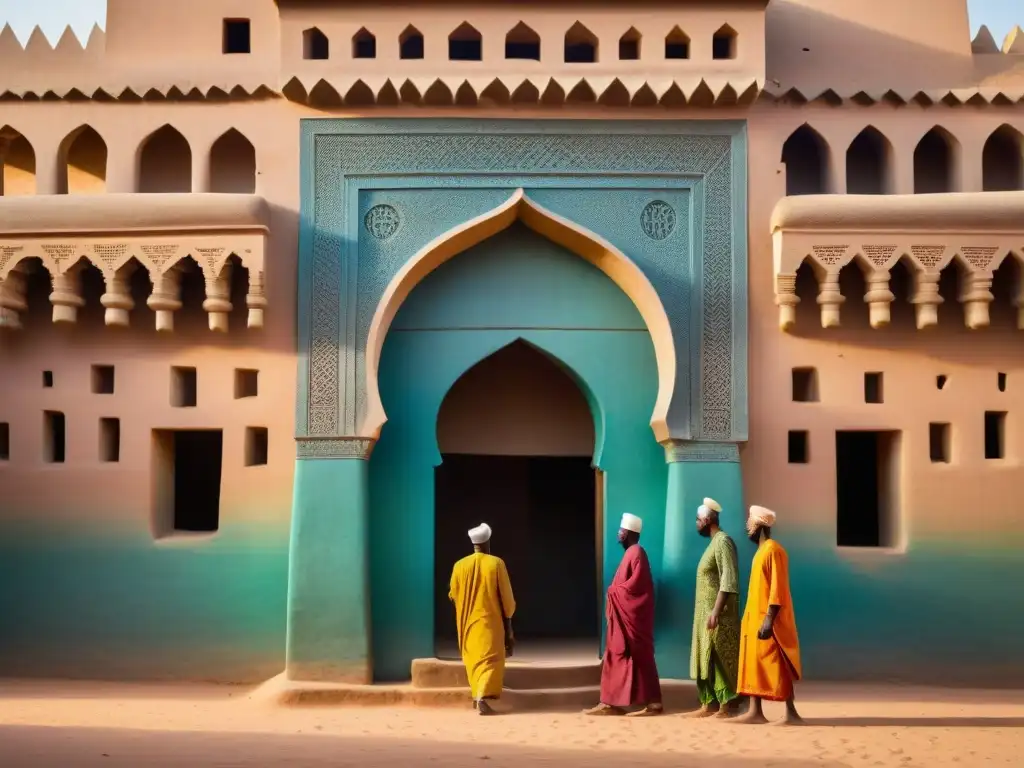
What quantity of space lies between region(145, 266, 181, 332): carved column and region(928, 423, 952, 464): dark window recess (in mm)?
5176

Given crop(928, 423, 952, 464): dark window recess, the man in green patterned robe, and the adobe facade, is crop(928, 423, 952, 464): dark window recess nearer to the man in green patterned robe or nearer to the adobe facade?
the adobe facade

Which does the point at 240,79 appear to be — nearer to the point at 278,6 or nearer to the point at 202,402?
the point at 278,6

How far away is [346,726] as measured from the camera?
260 inches

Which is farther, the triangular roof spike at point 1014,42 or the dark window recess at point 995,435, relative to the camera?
the triangular roof spike at point 1014,42

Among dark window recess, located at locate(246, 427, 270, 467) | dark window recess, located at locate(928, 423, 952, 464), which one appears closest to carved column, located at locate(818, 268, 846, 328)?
dark window recess, located at locate(928, 423, 952, 464)

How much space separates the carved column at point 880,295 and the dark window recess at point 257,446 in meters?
4.14

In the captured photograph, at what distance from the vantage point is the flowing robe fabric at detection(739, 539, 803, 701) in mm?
6438

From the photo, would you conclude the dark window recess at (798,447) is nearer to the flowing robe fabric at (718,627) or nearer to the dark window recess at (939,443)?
the dark window recess at (939,443)

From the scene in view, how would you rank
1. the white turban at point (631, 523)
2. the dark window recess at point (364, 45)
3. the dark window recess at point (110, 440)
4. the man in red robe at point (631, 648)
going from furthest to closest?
the dark window recess at point (364, 45), the dark window recess at point (110, 440), the white turban at point (631, 523), the man in red robe at point (631, 648)

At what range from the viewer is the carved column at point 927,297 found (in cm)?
783

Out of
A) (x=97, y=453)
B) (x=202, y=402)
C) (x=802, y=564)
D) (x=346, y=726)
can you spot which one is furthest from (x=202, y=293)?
(x=802, y=564)

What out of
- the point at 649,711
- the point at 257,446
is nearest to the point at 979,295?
the point at 649,711

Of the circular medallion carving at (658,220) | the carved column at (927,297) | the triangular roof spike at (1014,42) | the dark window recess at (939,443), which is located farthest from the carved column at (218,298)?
the triangular roof spike at (1014,42)

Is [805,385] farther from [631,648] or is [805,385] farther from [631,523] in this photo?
[631,648]
